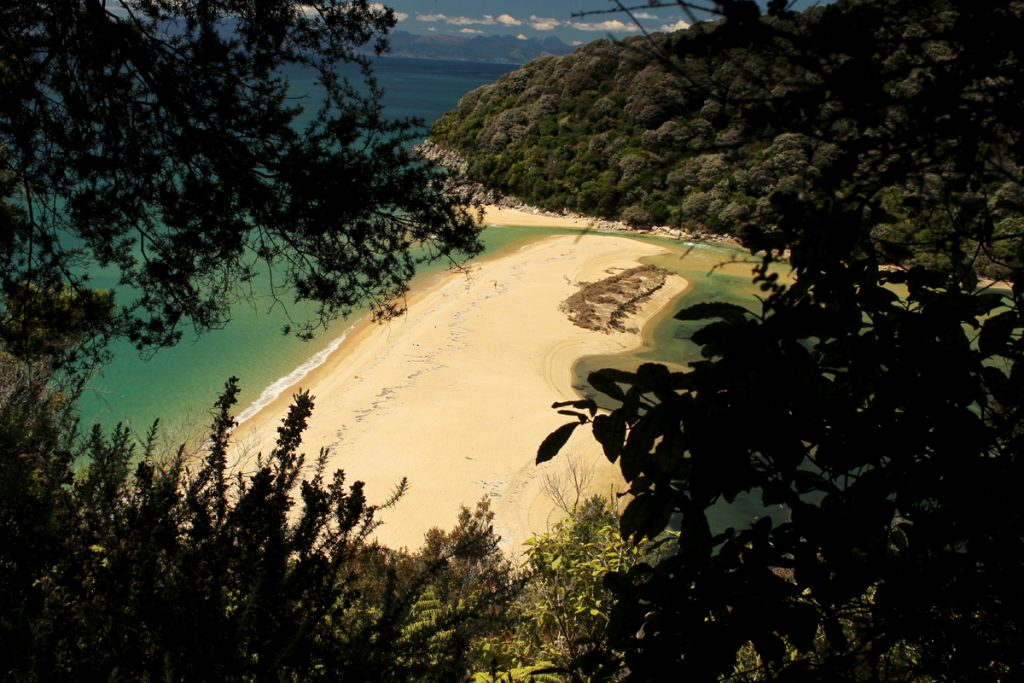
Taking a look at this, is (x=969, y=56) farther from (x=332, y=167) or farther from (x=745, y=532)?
(x=332, y=167)

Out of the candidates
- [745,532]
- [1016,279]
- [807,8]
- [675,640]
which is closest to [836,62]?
[807,8]

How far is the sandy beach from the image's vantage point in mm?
10281

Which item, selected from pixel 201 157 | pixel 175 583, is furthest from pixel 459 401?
pixel 175 583

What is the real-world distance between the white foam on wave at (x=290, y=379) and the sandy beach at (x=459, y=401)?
0.20 meters

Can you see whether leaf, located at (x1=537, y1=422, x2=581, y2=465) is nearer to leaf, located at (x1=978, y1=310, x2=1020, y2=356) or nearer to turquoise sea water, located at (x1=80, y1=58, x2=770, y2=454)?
leaf, located at (x1=978, y1=310, x2=1020, y2=356)

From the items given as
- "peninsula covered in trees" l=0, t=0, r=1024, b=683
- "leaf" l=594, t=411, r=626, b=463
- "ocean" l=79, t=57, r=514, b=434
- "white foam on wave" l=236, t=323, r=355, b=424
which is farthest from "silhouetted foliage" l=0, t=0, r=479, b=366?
"white foam on wave" l=236, t=323, r=355, b=424

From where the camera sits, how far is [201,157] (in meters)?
3.57

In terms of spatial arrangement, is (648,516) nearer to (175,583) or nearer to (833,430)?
Result: (833,430)

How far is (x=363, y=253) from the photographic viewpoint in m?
3.75

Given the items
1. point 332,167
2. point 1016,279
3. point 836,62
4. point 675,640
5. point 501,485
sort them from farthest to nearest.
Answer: point 501,485
point 332,167
point 1016,279
point 836,62
point 675,640

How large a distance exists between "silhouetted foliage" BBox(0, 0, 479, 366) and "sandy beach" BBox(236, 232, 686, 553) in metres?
3.39

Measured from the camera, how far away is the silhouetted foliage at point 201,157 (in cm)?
348

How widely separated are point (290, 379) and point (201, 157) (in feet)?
39.1

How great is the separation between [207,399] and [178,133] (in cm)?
1081
